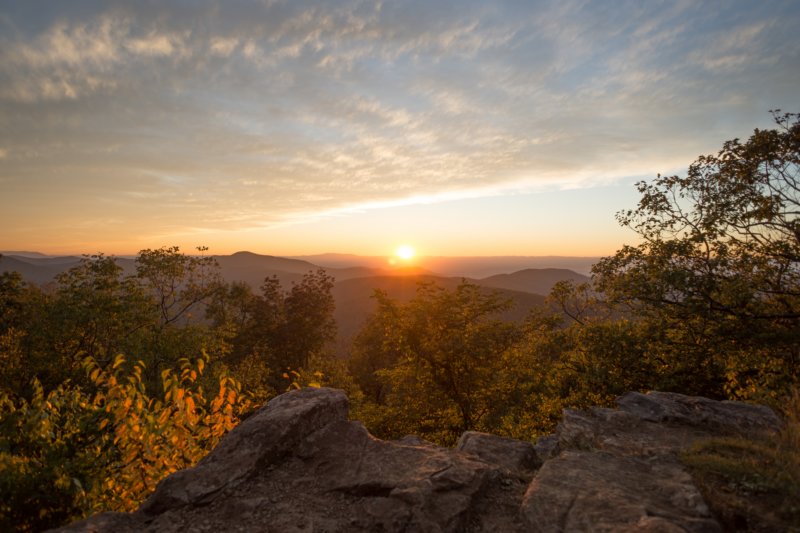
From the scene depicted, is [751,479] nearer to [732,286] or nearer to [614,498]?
[614,498]

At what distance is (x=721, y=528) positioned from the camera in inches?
202

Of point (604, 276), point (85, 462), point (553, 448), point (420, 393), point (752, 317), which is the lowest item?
point (420, 393)

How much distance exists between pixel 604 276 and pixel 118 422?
2248cm

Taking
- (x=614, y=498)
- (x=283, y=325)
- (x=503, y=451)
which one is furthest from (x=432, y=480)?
(x=283, y=325)

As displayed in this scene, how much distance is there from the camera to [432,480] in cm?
710

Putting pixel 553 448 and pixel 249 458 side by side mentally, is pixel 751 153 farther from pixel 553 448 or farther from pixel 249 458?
pixel 249 458

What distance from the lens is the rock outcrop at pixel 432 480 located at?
5863mm

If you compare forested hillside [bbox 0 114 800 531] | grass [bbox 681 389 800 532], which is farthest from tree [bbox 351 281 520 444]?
grass [bbox 681 389 800 532]

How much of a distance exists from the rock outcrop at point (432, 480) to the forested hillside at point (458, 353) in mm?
1596

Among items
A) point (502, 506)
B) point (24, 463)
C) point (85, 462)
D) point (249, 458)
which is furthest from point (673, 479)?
point (24, 463)

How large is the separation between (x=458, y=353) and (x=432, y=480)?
1629 centimetres

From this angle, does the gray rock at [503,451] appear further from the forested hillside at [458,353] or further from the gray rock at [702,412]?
the forested hillside at [458,353]

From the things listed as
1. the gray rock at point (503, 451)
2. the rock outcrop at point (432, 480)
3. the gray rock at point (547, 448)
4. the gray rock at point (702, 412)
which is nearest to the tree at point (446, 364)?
the gray rock at point (547, 448)

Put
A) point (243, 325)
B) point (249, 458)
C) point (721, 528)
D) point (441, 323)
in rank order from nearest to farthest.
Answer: point (721, 528) → point (249, 458) → point (441, 323) → point (243, 325)
